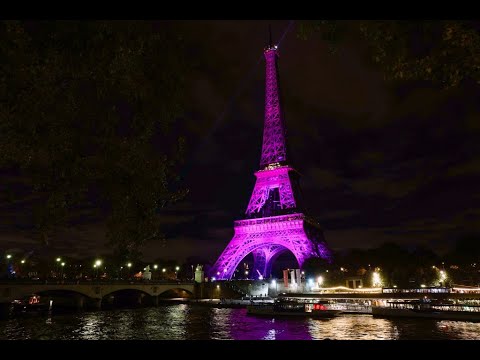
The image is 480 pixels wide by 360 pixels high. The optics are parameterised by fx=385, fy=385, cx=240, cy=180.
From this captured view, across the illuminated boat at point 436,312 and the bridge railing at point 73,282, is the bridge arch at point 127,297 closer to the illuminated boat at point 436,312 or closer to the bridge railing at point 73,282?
the bridge railing at point 73,282

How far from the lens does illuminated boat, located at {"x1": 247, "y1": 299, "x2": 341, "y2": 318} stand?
147 feet

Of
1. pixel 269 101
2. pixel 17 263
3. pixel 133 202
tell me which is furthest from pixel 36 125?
pixel 17 263

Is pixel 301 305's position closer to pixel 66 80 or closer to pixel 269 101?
pixel 66 80

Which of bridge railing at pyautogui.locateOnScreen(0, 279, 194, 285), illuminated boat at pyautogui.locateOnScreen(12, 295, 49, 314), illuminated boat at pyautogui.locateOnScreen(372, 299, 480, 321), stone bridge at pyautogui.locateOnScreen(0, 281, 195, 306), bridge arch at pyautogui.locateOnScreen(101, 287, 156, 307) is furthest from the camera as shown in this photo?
bridge arch at pyautogui.locateOnScreen(101, 287, 156, 307)

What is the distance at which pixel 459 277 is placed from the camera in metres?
91.6

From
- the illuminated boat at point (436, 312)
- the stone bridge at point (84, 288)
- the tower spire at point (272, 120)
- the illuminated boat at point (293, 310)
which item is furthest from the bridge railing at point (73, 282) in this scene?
the illuminated boat at point (436, 312)

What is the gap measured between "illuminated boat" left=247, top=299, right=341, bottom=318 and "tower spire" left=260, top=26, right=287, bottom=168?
4426cm

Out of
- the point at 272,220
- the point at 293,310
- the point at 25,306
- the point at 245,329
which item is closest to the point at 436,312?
the point at 293,310

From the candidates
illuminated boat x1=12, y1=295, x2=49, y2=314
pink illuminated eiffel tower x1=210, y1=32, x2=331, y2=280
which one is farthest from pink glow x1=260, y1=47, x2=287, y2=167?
illuminated boat x1=12, y1=295, x2=49, y2=314

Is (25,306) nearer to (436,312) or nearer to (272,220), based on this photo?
(272,220)

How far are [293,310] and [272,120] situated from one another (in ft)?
192

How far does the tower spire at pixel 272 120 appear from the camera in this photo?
90856 mm

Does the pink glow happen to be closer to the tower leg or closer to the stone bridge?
the tower leg

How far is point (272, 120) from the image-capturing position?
3784 inches
